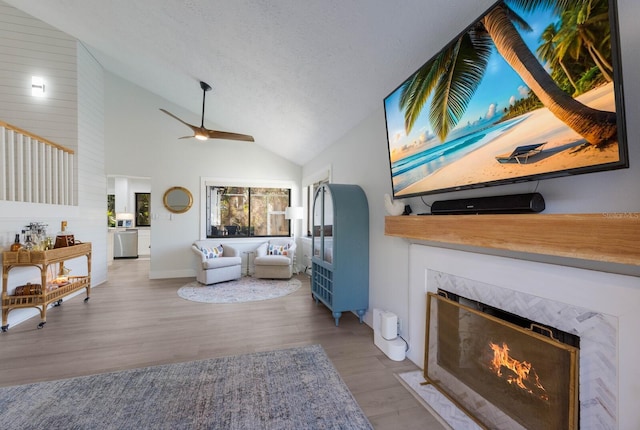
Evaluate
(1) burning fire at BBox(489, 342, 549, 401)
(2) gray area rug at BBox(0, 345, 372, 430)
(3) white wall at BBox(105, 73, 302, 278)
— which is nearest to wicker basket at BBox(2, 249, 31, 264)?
(2) gray area rug at BBox(0, 345, 372, 430)

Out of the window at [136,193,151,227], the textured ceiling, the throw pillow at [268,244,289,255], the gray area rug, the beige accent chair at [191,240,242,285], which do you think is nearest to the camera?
the gray area rug

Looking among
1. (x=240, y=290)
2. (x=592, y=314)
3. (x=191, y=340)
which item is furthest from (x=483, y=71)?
(x=240, y=290)

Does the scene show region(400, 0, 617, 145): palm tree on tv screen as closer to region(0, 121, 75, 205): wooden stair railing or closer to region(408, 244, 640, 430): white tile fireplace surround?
region(408, 244, 640, 430): white tile fireplace surround

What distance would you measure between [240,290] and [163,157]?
341cm

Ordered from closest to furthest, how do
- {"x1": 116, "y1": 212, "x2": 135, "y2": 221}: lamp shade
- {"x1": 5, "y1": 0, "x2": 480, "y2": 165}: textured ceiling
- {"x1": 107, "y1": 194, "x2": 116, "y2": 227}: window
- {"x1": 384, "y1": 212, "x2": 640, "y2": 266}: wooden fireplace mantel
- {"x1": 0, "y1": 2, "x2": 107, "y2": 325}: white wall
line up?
{"x1": 384, "y1": 212, "x2": 640, "y2": 266}: wooden fireplace mantel, {"x1": 5, "y1": 0, "x2": 480, "y2": 165}: textured ceiling, {"x1": 0, "y1": 2, "x2": 107, "y2": 325}: white wall, {"x1": 107, "y1": 194, "x2": 116, "y2": 227}: window, {"x1": 116, "y1": 212, "x2": 135, "y2": 221}: lamp shade

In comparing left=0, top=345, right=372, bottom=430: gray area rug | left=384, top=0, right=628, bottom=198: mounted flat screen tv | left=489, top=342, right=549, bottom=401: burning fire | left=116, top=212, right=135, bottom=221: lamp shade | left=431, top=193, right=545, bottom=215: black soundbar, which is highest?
left=384, top=0, right=628, bottom=198: mounted flat screen tv

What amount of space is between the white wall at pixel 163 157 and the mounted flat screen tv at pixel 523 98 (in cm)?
465

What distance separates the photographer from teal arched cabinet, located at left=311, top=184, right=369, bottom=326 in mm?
2984

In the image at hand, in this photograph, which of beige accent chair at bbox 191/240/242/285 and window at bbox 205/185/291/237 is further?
window at bbox 205/185/291/237

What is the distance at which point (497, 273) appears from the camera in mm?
1514

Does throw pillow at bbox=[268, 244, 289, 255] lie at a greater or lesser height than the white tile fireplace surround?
lesser

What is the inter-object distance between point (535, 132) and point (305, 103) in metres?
2.80

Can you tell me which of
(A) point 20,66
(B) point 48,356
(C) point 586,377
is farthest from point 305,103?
(A) point 20,66

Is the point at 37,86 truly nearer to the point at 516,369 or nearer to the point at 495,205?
the point at 495,205
